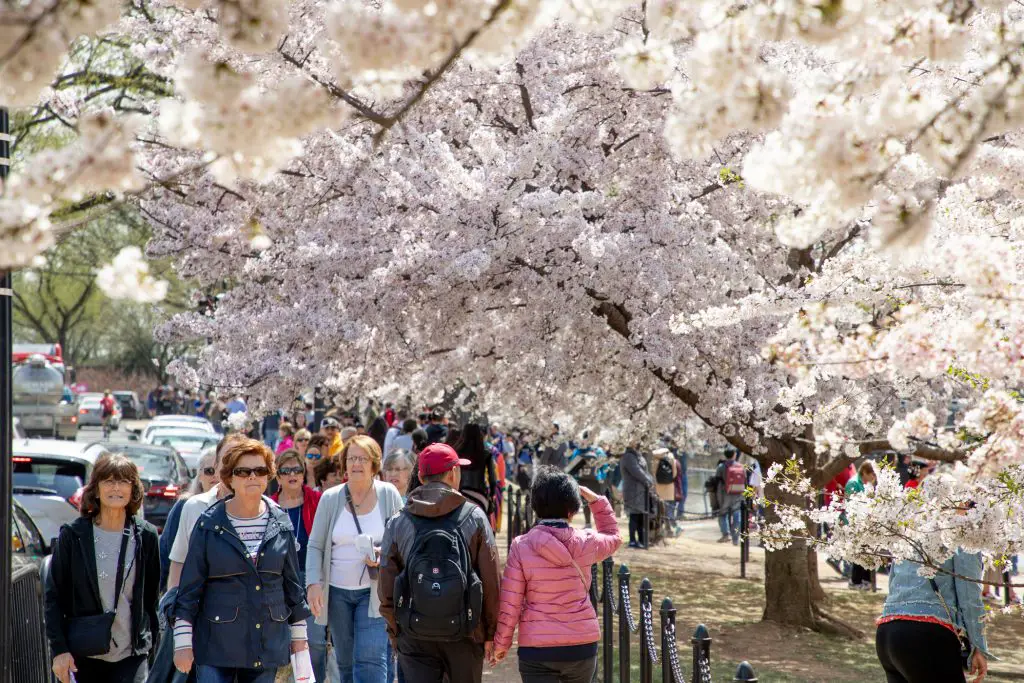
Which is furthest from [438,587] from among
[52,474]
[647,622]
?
[52,474]

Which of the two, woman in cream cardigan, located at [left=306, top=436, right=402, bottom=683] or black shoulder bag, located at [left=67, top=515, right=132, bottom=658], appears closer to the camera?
black shoulder bag, located at [left=67, top=515, right=132, bottom=658]

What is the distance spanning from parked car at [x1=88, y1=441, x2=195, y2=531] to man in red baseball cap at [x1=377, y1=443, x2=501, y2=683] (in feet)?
28.7

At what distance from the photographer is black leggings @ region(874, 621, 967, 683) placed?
5953 mm

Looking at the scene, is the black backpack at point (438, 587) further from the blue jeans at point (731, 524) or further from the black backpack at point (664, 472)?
the black backpack at point (664, 472)

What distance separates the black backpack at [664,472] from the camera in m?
22.1

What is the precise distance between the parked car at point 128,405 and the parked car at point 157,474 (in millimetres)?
49778

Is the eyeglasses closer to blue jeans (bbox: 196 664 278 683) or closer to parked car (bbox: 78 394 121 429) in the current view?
blue jeans (bbox: 196 664 278 683)

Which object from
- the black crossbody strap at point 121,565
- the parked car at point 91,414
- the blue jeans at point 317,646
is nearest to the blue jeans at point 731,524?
the blue jeans at point 317,646

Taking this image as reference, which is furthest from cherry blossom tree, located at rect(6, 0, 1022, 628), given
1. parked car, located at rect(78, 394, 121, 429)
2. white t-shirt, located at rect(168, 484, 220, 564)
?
parked car, located at rect(78, 394, 121, 429)

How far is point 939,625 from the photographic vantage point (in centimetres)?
601

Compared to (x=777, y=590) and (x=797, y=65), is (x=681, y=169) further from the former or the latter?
(x=777, y=590)

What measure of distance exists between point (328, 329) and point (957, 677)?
316 inches

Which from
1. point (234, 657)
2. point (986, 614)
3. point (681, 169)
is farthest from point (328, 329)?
point (986, 614)

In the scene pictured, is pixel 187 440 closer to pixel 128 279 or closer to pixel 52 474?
pixel 52 474
